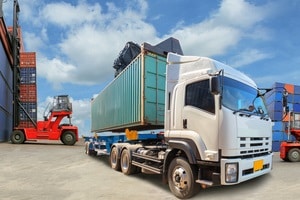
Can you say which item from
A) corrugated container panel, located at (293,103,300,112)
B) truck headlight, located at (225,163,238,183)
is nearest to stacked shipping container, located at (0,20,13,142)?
corrugated container panel, located at (293,103,300,112)

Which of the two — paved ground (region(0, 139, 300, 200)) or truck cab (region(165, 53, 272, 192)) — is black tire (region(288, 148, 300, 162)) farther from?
truck cab (region(165, 53, 272, 192))

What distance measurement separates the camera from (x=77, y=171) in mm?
10125

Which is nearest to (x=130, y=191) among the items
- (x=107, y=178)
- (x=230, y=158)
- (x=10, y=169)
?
(x=107, y=178)

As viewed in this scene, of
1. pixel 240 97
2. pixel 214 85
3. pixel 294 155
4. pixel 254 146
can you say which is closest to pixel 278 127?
pixel 294 155

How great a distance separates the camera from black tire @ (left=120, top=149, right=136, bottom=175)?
8.96 meters

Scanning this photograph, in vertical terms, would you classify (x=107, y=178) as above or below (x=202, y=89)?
below

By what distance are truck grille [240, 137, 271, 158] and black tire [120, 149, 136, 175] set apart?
3.68 metres

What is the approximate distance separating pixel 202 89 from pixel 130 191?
268 centimetres

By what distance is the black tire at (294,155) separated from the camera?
47.1 feet

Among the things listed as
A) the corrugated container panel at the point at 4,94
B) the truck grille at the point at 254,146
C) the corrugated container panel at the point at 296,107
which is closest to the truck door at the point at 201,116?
the truck grille at the point at 254,146

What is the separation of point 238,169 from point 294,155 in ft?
33.2

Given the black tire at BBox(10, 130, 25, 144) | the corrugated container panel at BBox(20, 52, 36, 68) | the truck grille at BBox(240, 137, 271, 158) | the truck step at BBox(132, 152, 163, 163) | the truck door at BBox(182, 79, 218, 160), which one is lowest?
the black tire at BBox(10, 130, 25, 144)

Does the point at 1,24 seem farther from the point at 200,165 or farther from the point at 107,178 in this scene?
the point at 200,165

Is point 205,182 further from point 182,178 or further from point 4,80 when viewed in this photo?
point 4,80
